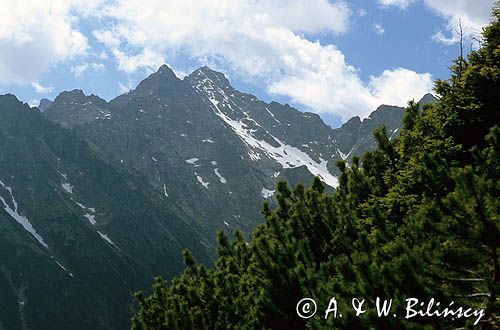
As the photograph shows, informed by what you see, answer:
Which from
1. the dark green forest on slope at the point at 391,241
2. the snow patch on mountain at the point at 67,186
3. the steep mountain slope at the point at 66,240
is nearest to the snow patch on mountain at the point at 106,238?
the steep mountain slope at the point at 66,240

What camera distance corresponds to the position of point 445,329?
791 centimetres

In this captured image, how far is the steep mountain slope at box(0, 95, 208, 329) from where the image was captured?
127250 millimetres

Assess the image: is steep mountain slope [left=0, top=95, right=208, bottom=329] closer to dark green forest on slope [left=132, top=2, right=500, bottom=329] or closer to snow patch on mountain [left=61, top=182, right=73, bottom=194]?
snow patch on mountain [left=61, top=182, right=73, bottom=194]

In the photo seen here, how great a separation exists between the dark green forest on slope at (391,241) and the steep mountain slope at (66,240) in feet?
377

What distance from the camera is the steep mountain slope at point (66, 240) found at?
127 meters

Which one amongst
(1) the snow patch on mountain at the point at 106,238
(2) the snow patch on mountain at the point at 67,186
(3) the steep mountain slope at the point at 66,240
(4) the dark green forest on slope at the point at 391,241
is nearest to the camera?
(4) the dark green forest on slope at the point at 391,241

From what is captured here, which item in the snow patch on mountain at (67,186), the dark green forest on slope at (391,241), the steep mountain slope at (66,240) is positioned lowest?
the dark green forest on slope at (391,241)

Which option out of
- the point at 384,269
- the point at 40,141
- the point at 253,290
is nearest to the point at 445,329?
the point at 384,269

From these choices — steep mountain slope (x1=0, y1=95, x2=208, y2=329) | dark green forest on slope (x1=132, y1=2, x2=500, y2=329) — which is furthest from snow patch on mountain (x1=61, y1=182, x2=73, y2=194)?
dark green forest on slope (x1=132, y1=2, x2=500, y2=329)

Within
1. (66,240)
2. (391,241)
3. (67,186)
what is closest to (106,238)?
(66,240)

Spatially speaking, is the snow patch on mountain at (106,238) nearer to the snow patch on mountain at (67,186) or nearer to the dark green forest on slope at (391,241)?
the snow patch on mountain at (67,186)

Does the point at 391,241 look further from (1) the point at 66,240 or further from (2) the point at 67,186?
(2) the point at 67,186

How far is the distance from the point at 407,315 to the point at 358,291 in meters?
1.01

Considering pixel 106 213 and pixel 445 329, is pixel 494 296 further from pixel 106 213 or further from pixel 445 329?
pixel 106 213
